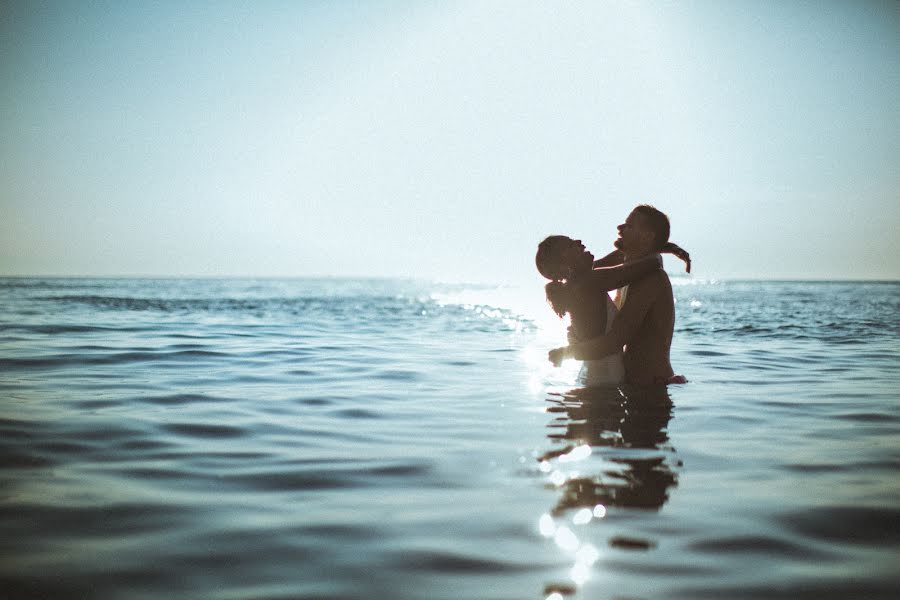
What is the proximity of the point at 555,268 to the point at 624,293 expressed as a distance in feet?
2.76

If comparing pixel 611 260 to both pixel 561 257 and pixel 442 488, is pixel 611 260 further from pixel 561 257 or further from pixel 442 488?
pixel 442 488

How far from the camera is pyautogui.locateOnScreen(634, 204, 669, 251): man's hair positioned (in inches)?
249

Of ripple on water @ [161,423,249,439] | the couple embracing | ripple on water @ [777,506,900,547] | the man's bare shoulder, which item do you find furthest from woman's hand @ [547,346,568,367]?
ripple on water @ [777,506,900,547]

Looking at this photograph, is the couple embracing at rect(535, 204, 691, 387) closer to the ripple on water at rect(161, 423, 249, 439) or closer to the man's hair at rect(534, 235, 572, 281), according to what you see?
the man's hair at rect(534, 235, 572, 281)

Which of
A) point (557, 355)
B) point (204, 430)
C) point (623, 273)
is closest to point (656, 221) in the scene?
point (623, 273)

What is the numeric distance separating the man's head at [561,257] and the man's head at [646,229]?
1.44 feet

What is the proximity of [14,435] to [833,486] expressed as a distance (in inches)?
226

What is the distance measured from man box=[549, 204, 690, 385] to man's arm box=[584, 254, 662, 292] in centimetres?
11

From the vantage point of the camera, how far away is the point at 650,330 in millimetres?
6660

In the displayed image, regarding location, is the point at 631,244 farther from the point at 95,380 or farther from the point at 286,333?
the point at 286,333

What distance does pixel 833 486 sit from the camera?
4.14 metres

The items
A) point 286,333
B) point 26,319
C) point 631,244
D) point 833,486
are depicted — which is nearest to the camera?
point 833,486

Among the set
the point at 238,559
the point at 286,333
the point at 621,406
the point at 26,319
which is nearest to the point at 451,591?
the point at 238,559

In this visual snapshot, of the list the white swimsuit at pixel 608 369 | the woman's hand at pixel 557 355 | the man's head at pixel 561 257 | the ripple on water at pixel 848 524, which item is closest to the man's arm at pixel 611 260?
the white swimsuit at pixel 608 369
